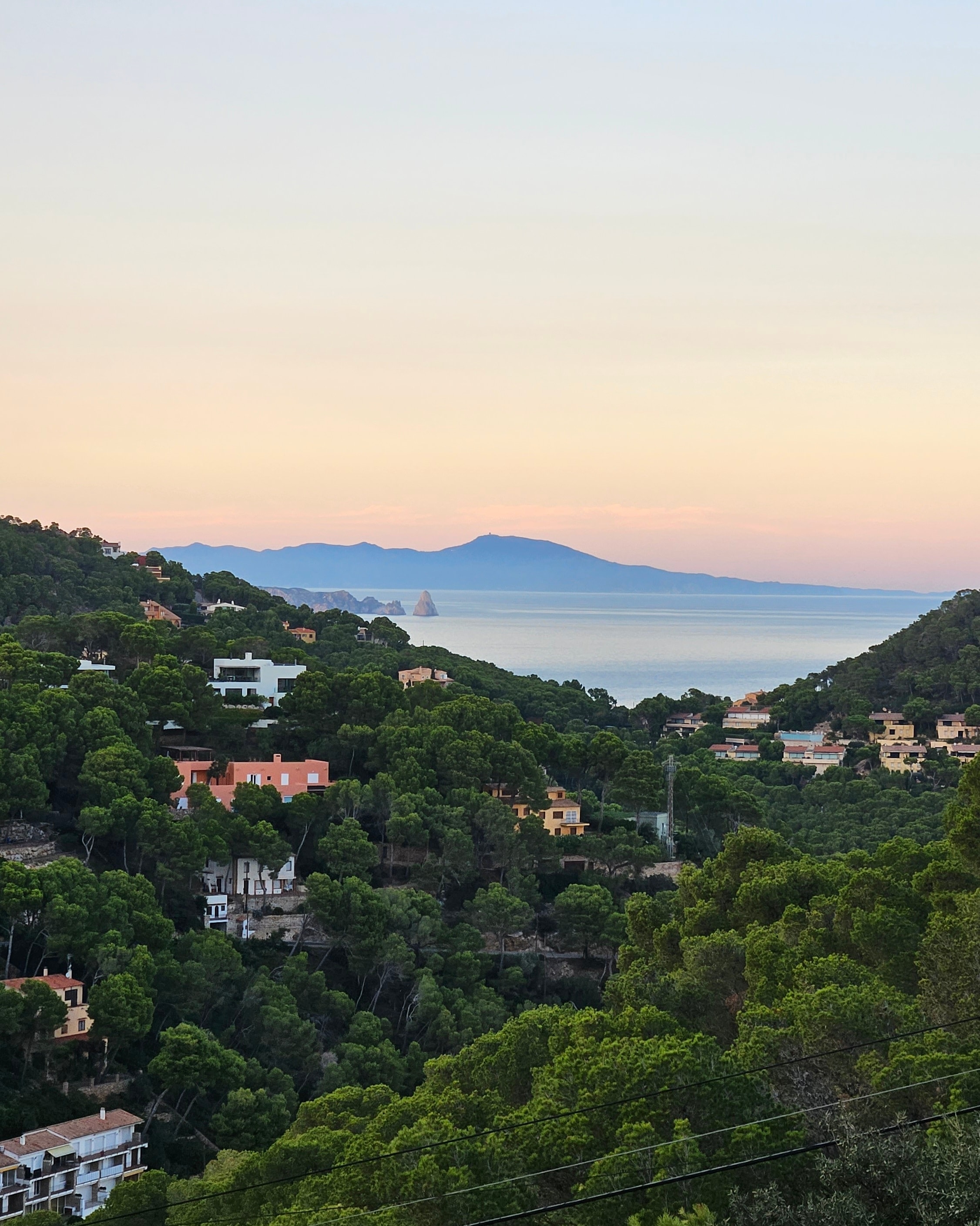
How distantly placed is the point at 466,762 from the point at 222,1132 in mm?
11960

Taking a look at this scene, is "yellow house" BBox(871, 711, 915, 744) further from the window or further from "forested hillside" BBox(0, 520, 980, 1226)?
the window

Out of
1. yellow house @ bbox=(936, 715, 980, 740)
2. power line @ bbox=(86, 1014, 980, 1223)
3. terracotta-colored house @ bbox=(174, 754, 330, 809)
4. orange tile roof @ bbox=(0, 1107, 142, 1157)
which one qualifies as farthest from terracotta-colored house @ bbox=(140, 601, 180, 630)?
power line @ bbox=(86, 1014, 980, 1223)

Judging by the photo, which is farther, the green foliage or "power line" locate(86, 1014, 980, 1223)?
the green foliage

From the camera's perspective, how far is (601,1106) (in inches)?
389

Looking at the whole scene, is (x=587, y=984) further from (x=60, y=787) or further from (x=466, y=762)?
(x=60, y=787)

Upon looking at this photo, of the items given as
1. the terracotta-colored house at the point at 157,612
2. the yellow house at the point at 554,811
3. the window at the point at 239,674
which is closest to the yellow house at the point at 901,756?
the yellow house at the point at 554,811

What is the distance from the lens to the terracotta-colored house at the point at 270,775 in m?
27.3

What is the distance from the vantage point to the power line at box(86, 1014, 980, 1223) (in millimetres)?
9852

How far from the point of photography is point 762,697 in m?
56.2

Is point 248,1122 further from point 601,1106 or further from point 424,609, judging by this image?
point 424,609

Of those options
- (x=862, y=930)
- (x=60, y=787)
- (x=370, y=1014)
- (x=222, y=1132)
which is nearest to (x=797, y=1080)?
(x=862, y=930)

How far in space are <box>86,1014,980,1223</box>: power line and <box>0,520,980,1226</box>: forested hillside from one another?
39 mm

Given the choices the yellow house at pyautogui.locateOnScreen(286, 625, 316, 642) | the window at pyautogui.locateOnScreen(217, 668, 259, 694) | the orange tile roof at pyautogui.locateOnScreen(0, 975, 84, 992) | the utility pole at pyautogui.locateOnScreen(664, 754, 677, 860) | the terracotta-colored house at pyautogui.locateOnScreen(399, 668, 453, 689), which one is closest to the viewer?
the orange tile roof at pyautogui.locateOnScreen(0, 975, 84, 992)

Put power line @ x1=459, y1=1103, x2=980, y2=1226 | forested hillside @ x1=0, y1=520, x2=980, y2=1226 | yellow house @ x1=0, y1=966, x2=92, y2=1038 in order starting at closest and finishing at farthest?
power line @ x1=459, y1=1103, x2=980, y2=1226, forested hillside @ x1=0, y1=520, x2=980, y2=1226, yellow house @ x1=0, y1=966, x2=92, y2=1038
